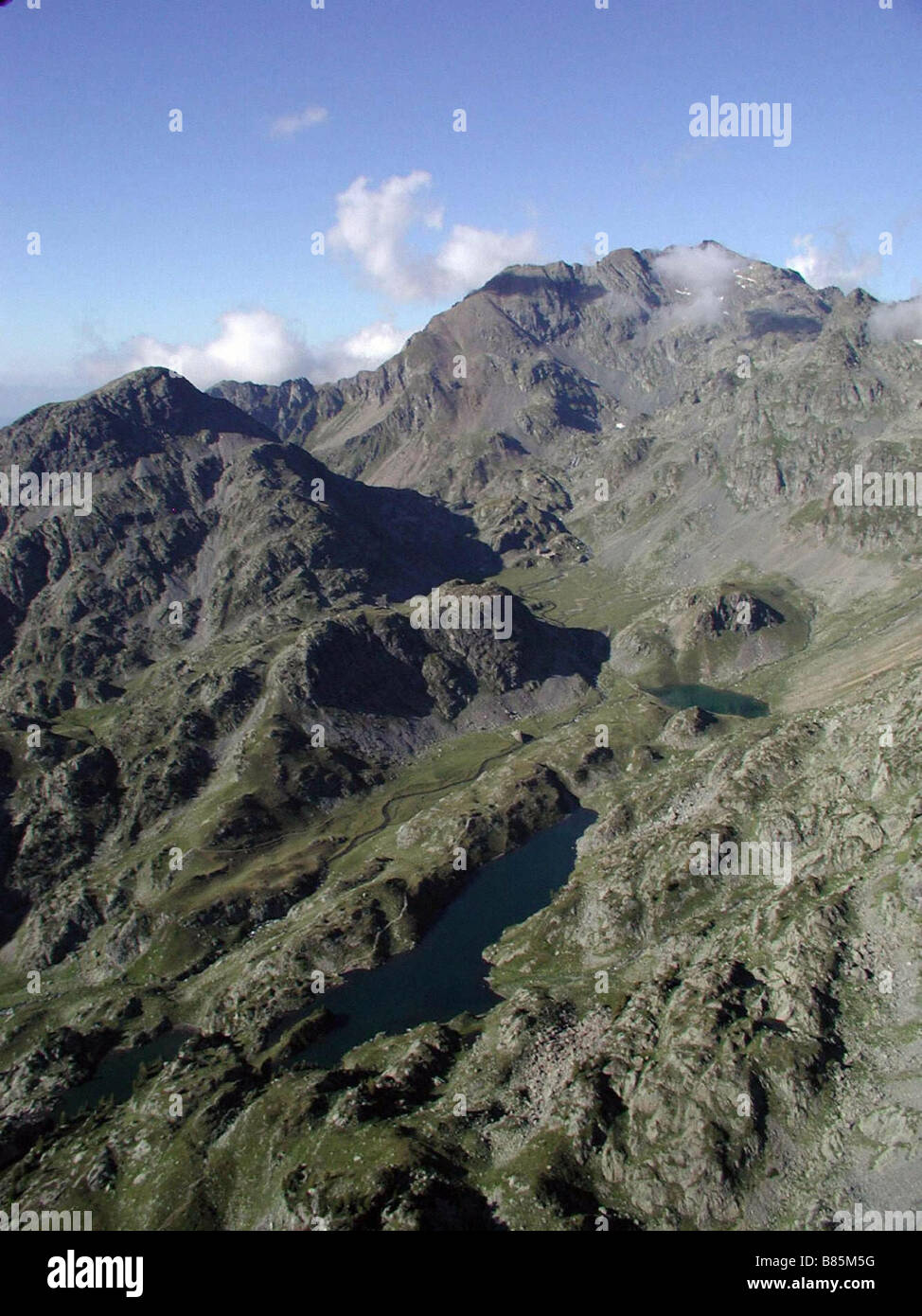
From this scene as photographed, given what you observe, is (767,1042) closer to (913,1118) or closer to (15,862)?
(913,1118)

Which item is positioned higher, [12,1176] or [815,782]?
[815,782]

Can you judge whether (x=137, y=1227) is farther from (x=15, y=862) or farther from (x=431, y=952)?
(x=15, y=862)

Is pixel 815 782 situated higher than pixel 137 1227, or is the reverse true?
pixel 815 782

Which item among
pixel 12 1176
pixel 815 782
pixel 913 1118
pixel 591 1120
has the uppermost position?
pixel 815 782

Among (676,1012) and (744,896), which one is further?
(744,896)
